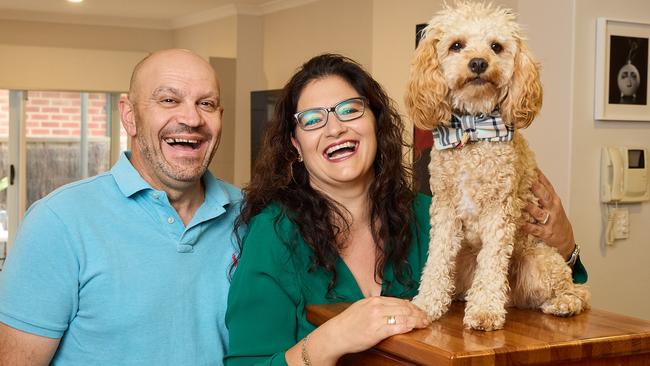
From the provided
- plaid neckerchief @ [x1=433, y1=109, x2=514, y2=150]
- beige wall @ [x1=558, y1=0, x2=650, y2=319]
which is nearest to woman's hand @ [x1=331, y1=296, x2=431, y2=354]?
plaid neckerchief @ [x1=433, y1=109, x2=514, y2=150]

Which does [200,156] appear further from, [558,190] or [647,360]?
[558,190]

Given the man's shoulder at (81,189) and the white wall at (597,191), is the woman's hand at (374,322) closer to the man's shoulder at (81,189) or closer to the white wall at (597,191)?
the man's shoulder at (81,189)

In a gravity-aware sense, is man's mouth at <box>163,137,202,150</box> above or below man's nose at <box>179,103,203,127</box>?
below

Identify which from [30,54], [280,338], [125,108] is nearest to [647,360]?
[280,338]

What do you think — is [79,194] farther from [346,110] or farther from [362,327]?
[362,327]

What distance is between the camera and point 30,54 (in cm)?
836

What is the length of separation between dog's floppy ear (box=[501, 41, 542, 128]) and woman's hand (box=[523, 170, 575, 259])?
0.21 meters

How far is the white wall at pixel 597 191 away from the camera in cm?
345

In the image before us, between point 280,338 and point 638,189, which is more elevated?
point 638,189

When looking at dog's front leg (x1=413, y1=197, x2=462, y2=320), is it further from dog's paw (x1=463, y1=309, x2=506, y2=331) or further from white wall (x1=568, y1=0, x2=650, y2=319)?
white wall (x1=568, y1=0, x2=650, y2=319)

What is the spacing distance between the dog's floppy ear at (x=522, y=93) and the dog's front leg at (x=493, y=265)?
156 mm

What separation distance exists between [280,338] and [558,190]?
7.11 feet

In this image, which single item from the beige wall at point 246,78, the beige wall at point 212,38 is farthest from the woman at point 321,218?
the beige wall at point 212,38

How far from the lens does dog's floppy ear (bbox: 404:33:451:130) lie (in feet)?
4.70
